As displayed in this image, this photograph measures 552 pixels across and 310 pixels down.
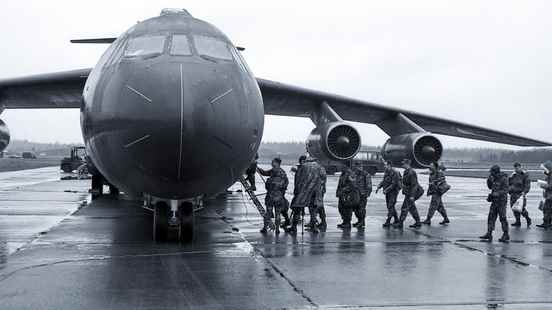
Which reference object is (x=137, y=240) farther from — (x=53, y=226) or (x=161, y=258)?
(x=53, y=226)

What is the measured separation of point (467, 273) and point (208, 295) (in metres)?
3.25

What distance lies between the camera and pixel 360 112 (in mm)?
16297

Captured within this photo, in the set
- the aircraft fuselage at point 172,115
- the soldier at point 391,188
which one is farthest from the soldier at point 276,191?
the aircraft fuselage at point 172,115

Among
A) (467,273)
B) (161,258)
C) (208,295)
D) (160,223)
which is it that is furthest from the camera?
(160,223)

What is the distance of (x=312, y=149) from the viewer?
13375mm

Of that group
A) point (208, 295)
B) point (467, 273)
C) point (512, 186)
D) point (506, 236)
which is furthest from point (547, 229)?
point (208, 295)

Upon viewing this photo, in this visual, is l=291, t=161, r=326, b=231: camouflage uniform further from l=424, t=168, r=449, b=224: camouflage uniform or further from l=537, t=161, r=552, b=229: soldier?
l=537, t=161, r=552, b=229: soldier

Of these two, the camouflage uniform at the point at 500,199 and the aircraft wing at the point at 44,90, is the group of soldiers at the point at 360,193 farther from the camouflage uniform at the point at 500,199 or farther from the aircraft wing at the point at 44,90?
the aircraft wing at the point at 44,90

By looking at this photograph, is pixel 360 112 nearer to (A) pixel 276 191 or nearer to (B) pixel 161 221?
(A) pixel 276 191

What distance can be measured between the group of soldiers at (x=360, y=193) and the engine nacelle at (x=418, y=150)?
0.61 m

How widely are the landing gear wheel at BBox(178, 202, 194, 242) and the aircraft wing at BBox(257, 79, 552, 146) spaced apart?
511 centimetres

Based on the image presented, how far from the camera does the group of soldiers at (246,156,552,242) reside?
10.6 metres

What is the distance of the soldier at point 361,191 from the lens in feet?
39.9

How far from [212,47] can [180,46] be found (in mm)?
493
